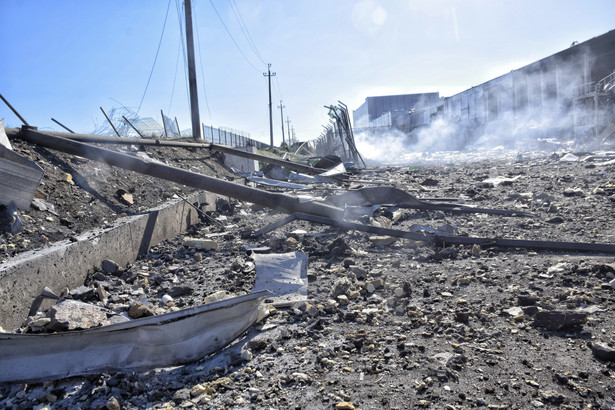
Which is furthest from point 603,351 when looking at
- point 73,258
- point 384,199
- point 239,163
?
point 239,163

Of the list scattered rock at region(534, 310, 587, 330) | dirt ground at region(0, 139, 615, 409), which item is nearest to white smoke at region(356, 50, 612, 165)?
dirt ground at region(0, 139, 615, 409)

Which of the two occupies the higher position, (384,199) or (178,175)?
(178,175)

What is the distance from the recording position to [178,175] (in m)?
4.15

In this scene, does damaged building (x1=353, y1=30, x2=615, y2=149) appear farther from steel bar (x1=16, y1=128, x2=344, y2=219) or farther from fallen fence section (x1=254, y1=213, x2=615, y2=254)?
steel bar (x1=16, y1=128, x2=344, y2=219)

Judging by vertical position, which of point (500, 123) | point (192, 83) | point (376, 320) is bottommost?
point (376, 320)

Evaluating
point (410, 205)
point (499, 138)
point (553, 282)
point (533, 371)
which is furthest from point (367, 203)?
point (499, 138)

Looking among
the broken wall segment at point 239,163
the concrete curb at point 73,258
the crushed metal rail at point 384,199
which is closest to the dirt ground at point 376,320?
the concrete curb at point 73,258

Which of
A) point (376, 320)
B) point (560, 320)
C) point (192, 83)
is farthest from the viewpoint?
point (192, 83)

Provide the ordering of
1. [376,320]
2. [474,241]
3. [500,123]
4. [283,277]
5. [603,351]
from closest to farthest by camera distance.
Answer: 1. [603,351]
2. [376,320]
3. [283,277]
4. [474,241]
5. [500,123]

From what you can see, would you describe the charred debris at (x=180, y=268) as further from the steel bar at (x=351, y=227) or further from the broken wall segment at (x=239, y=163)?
the broken wall segment at (x=239, y=163)

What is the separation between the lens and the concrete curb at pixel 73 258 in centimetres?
213

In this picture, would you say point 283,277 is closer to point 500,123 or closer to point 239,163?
point 239,163

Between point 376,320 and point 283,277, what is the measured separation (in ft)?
2.85

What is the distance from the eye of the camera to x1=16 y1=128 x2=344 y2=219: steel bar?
161 inches
